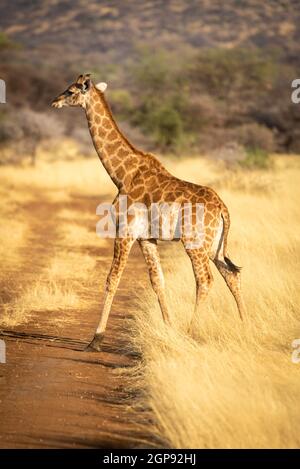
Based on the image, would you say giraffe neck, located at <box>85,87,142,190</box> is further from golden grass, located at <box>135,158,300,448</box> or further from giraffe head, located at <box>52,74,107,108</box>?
golden grass, located at <box>135,158,300,448</box>

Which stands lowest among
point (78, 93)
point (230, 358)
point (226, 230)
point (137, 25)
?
point (230, 358)

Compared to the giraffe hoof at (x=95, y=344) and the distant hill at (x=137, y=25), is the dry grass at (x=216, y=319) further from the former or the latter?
the distant hill at (x=137, y=25)

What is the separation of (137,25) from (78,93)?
79.7m

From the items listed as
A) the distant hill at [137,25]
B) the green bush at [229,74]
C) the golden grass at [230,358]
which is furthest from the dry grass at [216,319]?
the distant hill at [137,25]

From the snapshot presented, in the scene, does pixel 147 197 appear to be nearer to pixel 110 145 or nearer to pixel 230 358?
pixel 110 145

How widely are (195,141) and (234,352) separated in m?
24.0

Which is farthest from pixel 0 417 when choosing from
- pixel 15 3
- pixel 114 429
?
pixel 15 3

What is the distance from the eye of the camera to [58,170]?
81.5 ft

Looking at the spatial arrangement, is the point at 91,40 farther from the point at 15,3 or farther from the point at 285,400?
the point at 285,400

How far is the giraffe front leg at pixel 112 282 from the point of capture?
6956 mm

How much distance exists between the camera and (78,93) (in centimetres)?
767

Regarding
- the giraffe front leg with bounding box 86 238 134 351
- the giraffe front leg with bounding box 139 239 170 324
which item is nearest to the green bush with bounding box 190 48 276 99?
the giraffe front leg with bounding box 139 239 170 324

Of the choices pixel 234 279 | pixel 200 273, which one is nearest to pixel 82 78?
pixel 200 273

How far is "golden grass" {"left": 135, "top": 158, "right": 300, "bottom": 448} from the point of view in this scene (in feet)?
15.1
